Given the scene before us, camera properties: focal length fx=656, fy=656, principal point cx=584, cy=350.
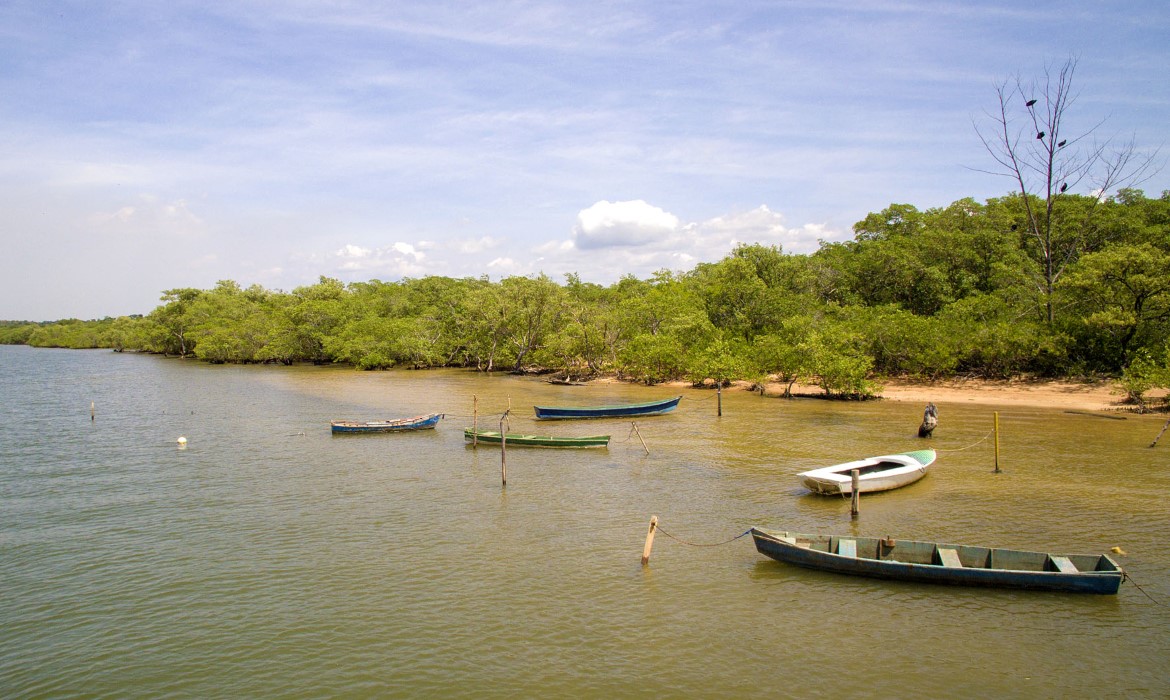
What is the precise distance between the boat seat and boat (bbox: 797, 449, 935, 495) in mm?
5300

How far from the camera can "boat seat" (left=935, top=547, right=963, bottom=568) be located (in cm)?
1454

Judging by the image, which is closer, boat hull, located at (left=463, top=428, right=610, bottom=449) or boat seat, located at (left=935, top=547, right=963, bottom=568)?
boat seat, located at (left=935, top=547, right=963, bottom=568)

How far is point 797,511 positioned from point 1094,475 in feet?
39.1

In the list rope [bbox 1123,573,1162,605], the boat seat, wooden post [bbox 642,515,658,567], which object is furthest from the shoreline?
wooden post [bbox 642,515,658,567]

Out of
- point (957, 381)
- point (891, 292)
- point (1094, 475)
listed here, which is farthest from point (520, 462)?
point (891, 292)

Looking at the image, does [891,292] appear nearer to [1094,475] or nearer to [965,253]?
[965,253]

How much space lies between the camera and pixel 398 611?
44.9 feet

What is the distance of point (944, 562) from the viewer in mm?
14594

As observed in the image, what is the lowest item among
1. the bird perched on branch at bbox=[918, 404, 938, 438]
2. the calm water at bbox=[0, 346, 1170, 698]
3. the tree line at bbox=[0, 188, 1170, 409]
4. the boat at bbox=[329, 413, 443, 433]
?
the calm water at bbox=[0, 346, 1170, 698]

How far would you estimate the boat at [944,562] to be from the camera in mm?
13695

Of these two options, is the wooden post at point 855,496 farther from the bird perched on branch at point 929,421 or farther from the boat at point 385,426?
the boat at point 385,426

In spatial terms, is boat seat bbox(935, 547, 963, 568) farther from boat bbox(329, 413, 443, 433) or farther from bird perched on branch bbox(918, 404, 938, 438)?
boat bbox(329, 413, 443, 433)

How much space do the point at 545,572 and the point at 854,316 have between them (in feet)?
134

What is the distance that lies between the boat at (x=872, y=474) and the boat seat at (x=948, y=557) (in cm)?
530
